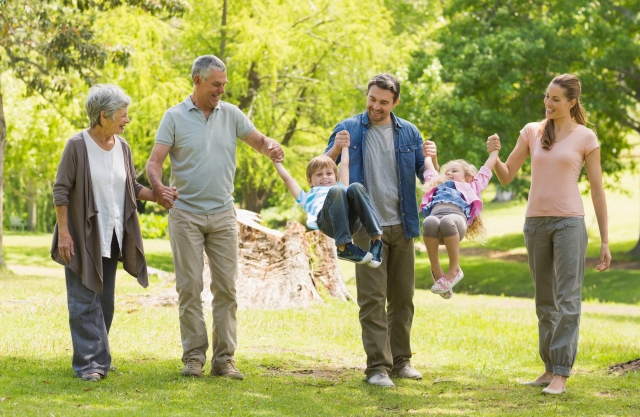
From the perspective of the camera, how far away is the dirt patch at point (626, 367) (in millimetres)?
7650

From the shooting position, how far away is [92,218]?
20.9 ft

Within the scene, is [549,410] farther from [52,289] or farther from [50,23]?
[50,23]

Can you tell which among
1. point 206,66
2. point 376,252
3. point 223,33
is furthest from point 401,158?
point 223,33

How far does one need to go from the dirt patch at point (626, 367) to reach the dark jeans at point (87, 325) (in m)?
4.42

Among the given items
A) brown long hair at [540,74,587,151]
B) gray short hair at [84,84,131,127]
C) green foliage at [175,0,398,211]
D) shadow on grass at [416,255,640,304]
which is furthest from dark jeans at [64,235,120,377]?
shadow on grass at [416,255,640,304]

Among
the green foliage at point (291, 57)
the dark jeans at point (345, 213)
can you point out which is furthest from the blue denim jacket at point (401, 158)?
the green foliage at point (291, 57)

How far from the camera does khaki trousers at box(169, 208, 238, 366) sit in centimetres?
656

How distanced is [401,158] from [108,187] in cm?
226

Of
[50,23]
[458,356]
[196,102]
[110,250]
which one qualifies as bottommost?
[458,356]

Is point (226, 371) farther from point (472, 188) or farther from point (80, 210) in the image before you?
point (472, 188)

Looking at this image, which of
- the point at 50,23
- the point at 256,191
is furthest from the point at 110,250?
the point at 256,191

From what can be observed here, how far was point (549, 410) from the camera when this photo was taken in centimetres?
599

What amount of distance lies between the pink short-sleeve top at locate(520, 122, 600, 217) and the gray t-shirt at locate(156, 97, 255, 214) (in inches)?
94.8

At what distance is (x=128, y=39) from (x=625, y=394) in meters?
16.1
